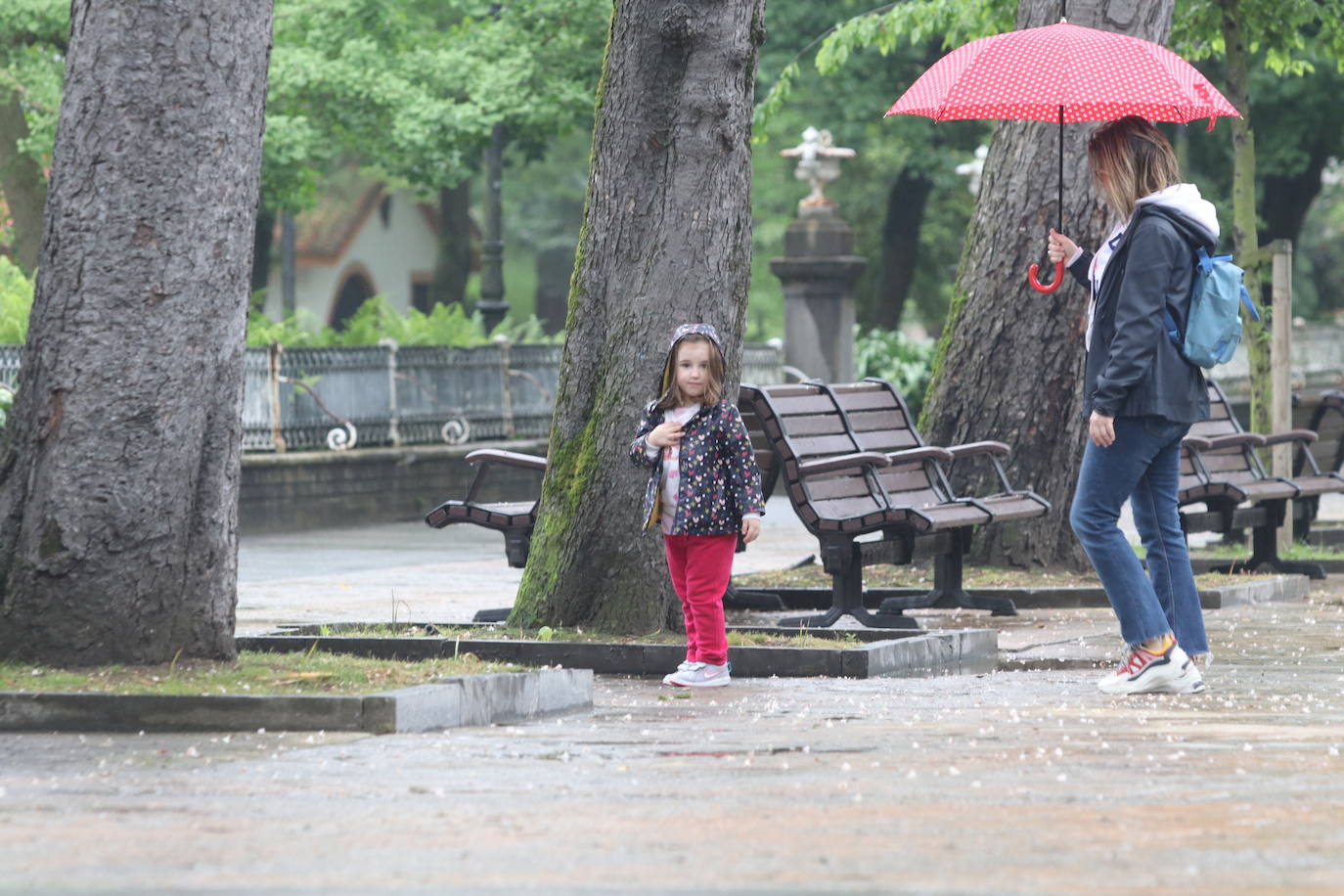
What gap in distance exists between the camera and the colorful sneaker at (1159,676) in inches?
302

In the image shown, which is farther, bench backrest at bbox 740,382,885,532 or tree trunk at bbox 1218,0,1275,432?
tree trunk at bbox 1218,0,1275,432

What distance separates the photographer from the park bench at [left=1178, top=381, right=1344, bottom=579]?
12336 millimetres

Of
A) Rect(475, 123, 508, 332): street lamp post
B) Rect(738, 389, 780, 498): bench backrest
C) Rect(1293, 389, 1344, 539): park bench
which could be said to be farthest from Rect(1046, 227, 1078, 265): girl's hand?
Rect(475, 123, 508, 332): street lamp post

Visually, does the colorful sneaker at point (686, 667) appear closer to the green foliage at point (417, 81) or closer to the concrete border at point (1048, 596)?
the concrete border at point (1048, 596)

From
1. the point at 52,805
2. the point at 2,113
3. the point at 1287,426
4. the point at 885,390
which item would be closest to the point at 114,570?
the point at 52,805

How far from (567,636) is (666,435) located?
995mm

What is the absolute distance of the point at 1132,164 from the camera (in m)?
7.92

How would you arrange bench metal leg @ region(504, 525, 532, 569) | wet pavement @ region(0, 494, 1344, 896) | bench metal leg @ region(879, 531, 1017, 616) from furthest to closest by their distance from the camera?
1. bench metal leg @ region(879, 531, 1017, 616)
2. bench metal leg @ region(504, 525, 532, 569)
3. wet pavement @ region(0, 494, 1344, 896)

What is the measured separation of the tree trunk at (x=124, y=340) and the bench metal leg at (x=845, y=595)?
3530mm

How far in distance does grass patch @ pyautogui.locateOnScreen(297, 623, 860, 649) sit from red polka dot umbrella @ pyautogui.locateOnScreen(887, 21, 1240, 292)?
1.87 m

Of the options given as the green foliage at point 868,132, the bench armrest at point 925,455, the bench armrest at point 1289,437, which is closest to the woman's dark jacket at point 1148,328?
the bench armrest at point 925,455

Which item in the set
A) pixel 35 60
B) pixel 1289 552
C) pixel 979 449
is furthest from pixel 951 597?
pixel 35 60

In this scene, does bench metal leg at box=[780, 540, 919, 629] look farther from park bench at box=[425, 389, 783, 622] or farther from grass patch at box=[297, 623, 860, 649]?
grass patch at box=[297, 623, 860, 649]

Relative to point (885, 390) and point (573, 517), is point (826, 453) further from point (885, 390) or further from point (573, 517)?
point (573, 517)
